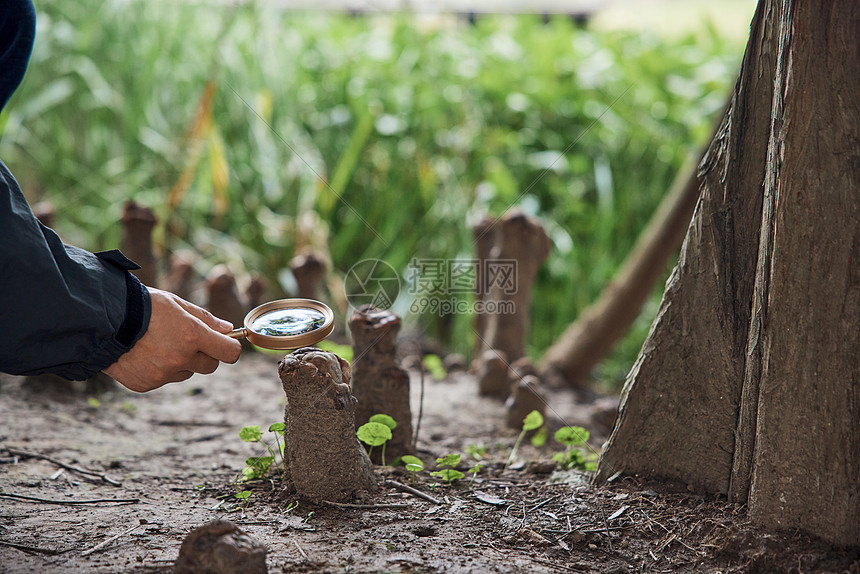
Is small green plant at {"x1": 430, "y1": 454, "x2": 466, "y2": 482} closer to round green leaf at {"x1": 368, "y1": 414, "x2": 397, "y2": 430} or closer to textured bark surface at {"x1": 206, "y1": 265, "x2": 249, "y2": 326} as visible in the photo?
round green leaf at {"x1": 368, "y1": 414, "x2": 397, "y2": 430}

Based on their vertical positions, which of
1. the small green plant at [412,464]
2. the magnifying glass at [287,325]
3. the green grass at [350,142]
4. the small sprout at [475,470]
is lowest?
the small sprout at [475,470]

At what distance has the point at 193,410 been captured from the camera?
2936mm

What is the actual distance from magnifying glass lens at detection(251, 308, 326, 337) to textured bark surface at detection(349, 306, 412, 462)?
0.90ft

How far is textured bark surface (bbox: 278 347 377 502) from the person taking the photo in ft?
5.96

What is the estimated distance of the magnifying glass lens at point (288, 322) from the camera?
186 centimetres

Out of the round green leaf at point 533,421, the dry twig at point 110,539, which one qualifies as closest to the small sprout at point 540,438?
the round green leaf at point 533,421

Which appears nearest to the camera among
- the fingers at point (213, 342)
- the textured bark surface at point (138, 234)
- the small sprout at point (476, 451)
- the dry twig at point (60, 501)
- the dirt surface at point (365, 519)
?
the dirt surface at point (365, 519)

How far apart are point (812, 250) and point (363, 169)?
3719mm

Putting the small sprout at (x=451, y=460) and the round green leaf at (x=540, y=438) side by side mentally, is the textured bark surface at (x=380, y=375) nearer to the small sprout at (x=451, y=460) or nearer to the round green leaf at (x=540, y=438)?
the small sprout at (x=451, y=460)

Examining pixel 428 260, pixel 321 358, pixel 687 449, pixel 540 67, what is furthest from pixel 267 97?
pixel 687 449

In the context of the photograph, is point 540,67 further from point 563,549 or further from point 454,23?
point 563,549

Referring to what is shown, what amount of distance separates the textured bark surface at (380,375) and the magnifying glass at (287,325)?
0.86 feet

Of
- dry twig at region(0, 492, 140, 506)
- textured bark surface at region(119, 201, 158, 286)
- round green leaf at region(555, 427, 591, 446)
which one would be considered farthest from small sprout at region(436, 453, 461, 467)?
textured bark surface at region(119, 201, 158, 286)

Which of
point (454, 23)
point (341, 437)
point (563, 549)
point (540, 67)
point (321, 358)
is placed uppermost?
point (454, 23)
